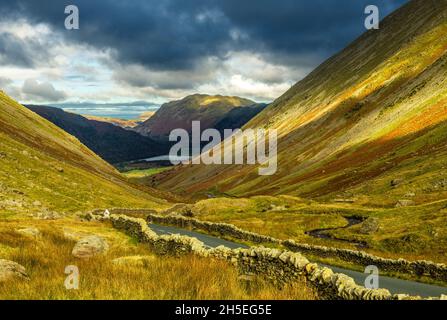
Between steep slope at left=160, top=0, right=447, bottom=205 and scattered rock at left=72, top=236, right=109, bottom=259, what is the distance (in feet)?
172

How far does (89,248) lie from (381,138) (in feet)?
363

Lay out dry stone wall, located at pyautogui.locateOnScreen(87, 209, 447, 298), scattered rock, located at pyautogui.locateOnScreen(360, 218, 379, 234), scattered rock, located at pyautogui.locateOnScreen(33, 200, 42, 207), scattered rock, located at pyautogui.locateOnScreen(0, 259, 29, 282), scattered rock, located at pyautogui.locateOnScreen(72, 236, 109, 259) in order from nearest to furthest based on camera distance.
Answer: scattered rock, located at pyautogui.locateOnScreen(0, 259, 29, 282), scattered rock, located at pyautogui.locateOnScreen(72, 236, 109, 259), dry stone wall, located at pyautogui.locateOnScreen(87, 209, 447, 298), scattered rock, located at pyautogui.locateOnScreen(360, 218, 379, 234), scattered rock, located at pyautogui.locateOnScreen(33, 200, 42, 207)

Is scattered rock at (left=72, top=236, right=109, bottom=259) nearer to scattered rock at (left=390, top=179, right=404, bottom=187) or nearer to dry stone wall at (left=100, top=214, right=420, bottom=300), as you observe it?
dry stone wall at (left=100, top=214, right=420, bottom=300)

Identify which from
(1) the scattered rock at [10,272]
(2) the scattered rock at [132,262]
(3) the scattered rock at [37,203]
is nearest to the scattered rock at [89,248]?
(2) the scattered rock at [132,262]

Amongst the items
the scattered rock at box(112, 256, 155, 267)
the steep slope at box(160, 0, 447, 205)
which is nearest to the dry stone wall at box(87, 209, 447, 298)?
the scattered rock at box(112, 256, 155, 267)

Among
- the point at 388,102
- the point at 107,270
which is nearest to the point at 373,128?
the point at 388,102

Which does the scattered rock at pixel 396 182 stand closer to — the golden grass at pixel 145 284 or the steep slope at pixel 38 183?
the steep slope at pixel 38 183

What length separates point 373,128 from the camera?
13350 centimetres

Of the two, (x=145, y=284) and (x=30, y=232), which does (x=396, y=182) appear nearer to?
(x=30, y=232)

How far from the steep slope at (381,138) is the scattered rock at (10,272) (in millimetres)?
59157

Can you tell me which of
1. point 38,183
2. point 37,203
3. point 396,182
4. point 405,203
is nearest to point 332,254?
point 405,203

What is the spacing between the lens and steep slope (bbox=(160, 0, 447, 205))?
3019 inches

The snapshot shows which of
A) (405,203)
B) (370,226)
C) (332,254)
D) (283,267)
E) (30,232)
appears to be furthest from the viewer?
(405,203)

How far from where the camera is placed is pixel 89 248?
2142cm
